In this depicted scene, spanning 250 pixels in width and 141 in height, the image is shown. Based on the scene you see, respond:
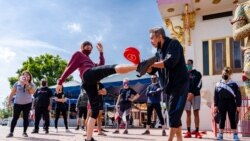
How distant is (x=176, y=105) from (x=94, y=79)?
1573 mm

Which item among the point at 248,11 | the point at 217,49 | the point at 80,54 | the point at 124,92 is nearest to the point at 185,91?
the point at 80,54

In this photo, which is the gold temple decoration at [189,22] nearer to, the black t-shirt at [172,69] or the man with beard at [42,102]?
the man with beard at [42,102]

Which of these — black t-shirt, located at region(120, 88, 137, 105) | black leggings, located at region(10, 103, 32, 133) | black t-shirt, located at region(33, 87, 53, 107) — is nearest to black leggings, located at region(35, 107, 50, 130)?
black t-shirt, located at region(33, 87, 53, 107)

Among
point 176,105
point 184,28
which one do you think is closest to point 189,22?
point 184,28

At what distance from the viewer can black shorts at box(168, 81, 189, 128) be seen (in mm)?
4387

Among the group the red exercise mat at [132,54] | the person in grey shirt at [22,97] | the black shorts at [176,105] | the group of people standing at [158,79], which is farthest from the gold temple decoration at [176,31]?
the red exercise mat at [132,54]

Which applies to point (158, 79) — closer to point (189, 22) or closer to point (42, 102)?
point (42, 102)

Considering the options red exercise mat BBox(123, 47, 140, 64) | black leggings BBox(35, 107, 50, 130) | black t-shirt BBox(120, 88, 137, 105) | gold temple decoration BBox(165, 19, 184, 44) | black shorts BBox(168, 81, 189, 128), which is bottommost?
black leggings BBox(35, 107, 50, 130)

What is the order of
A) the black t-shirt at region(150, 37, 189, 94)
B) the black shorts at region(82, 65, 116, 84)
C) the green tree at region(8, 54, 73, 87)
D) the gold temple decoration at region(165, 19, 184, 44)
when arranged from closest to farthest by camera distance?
the black t-shirt at region(150, 37, 189, 94) → the black shorts at region(82, 65, 116, 84) → the gold temple decoration at region(165, 19, 184, 44) → the green tree at region(8, 54, 73, 87)

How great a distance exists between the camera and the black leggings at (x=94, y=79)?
4.97m

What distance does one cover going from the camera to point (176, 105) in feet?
14.5

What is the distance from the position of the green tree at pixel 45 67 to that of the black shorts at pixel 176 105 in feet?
127

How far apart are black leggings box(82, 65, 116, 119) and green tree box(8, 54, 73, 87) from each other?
121 ft

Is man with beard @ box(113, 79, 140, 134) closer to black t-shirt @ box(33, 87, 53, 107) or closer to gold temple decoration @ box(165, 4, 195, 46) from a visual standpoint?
black t-shirt @ box(33, 87, 53, 107)
